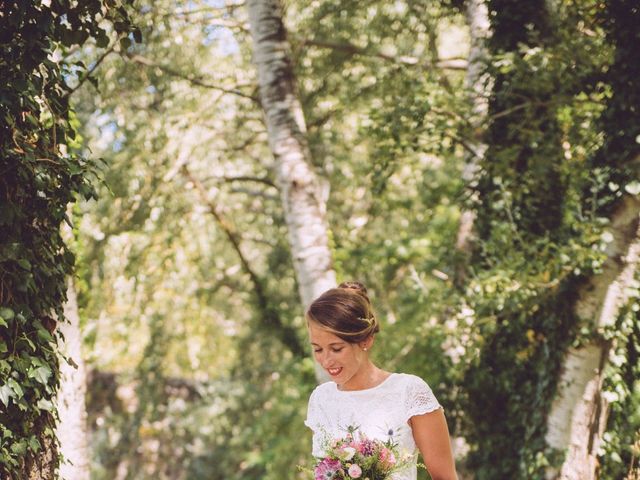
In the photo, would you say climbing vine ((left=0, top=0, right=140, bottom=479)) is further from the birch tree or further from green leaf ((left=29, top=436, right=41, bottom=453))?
the birch tree

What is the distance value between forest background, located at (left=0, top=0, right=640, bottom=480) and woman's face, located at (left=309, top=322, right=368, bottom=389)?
3.72ft

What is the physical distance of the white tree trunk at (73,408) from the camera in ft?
14.3

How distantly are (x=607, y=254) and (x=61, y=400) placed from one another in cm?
364

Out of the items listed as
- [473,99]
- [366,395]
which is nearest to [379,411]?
[366,395]

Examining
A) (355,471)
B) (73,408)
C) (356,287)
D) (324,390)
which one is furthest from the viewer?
(73,408)

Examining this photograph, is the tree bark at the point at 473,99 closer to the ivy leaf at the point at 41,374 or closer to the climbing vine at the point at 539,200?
the climbing vine at the point at 539,200

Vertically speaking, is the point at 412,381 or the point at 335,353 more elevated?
the point at 335,353

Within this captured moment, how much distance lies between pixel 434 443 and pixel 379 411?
10.5 inches

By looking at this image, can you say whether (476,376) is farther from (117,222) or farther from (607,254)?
(117,222)

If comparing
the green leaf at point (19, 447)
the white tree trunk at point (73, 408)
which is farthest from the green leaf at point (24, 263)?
the white tree trunk at point (73, 408)

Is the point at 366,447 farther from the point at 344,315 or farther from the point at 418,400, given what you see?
the point at 344,315

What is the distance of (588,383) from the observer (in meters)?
4.97

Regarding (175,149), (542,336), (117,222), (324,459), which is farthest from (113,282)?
(324,459)

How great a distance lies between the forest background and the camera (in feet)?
10.3
